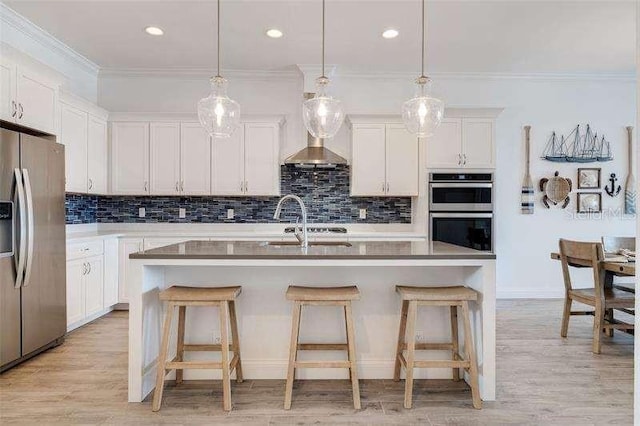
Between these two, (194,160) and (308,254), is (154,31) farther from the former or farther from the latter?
(308,254)

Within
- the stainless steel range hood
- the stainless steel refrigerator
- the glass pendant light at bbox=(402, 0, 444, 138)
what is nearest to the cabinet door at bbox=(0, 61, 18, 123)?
the stainless steel refrigerator

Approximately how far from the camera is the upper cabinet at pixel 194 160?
4781 mm

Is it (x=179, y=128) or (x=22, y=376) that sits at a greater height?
(x=179, y=128)

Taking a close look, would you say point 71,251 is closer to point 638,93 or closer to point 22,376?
point 22,376

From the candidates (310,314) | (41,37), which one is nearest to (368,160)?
(310,314)

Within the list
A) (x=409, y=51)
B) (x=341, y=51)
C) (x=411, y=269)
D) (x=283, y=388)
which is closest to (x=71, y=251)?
(x=283, y=388)

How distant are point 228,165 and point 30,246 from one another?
7.54 feet

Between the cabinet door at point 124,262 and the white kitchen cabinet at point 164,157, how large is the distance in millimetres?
656

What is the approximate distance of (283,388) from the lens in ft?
8.42

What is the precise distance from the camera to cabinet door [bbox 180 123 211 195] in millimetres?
4797

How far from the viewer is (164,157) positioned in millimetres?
4801

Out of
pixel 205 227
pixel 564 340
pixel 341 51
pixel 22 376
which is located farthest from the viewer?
pixel 205 227

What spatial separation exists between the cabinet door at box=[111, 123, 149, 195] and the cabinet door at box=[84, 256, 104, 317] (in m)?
1.01

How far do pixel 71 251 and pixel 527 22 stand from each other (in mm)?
4750
